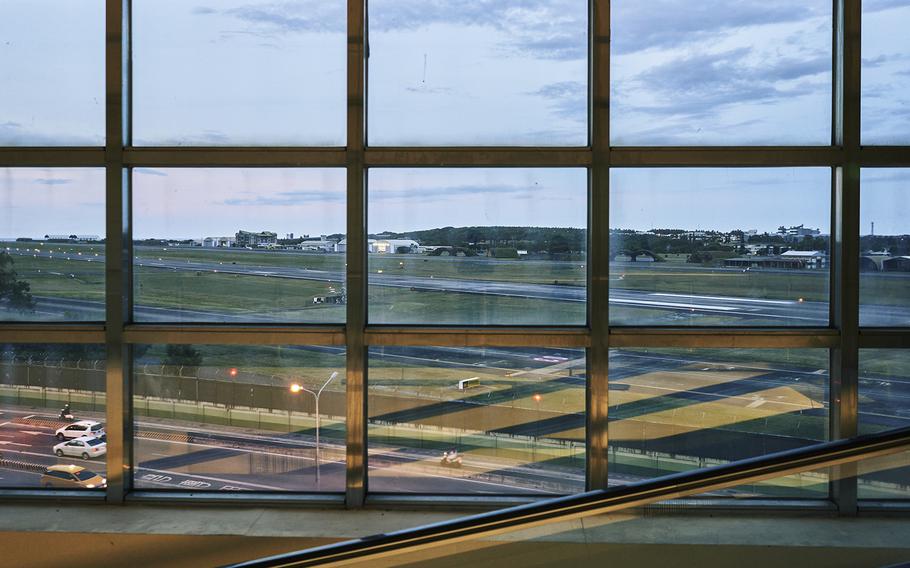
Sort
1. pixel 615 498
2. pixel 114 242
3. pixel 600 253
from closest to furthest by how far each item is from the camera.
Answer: pixel 615 498
pixel 600 253
pixel 114 242

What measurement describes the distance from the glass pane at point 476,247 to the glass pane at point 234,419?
676 mm

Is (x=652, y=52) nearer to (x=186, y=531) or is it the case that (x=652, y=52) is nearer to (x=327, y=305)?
(x=327, y=305)

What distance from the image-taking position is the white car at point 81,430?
16.2 feet

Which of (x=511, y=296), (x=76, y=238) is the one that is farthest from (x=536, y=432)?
(x=76, y=238)

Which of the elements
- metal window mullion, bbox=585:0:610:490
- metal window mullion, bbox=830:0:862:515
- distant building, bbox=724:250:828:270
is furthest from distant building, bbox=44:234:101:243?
metal window mullion, bbox=830:0:862:515

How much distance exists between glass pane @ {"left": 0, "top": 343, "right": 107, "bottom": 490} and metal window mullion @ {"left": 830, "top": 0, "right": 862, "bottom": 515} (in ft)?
16.3

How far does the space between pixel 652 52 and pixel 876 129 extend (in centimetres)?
154

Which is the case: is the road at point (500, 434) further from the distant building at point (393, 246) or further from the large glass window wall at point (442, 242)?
the distant building at point (393, 246)

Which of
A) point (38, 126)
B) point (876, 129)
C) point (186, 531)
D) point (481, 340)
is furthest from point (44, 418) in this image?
point (876, 129)

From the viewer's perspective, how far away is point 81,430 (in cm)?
496

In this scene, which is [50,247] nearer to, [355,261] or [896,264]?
[355,261]

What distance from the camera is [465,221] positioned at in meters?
4.93

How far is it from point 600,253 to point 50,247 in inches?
149

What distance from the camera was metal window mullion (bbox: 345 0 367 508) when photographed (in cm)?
475
